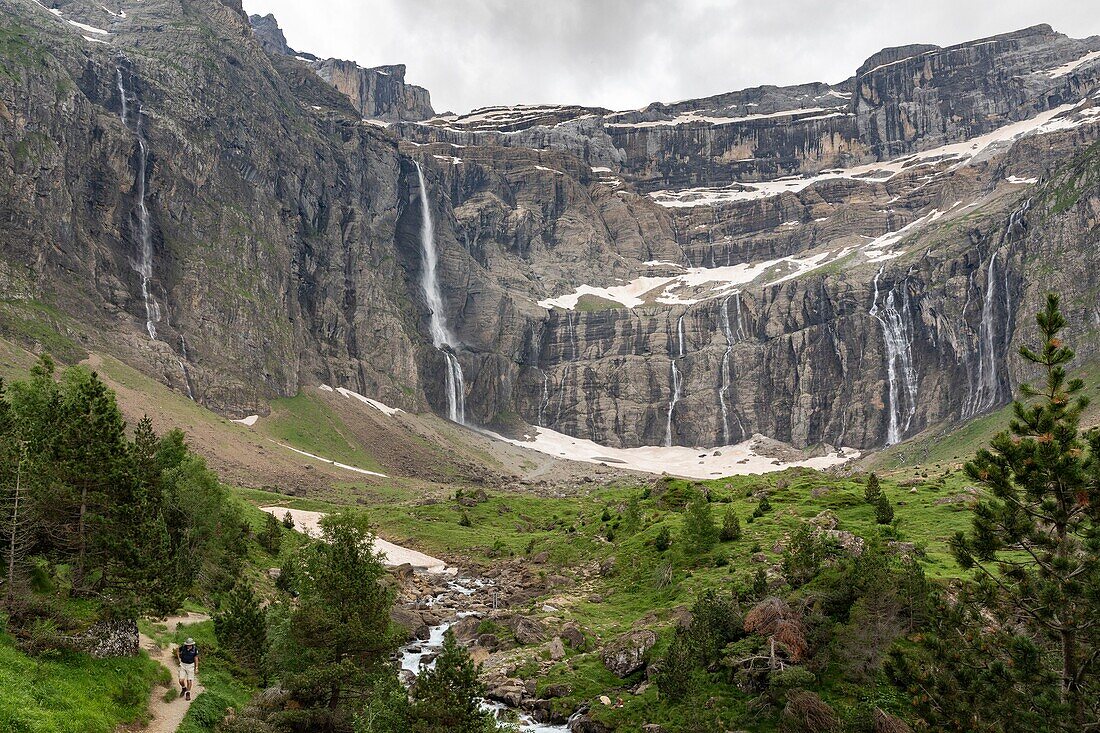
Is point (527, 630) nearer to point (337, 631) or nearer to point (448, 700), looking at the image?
point (337, 631)

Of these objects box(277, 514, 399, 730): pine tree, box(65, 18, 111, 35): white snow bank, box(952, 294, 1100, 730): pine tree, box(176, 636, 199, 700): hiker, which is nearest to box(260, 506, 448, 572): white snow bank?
box(277, 514, 399, 730): pine tree

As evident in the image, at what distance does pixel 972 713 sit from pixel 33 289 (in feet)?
496

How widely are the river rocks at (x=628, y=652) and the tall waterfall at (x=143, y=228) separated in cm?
13803

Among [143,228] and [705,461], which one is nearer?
[143,228]

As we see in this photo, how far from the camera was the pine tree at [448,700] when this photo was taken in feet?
69.4

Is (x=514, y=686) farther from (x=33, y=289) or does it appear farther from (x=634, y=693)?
(x=33, y=289)

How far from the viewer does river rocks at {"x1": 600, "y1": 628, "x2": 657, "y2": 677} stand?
1281 inches

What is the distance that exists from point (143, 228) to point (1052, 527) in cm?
17315

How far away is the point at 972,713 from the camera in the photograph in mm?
17062

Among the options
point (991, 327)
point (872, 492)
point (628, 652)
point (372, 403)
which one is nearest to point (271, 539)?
point (628, 652)

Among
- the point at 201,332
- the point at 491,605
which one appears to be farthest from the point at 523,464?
the point at 491,605

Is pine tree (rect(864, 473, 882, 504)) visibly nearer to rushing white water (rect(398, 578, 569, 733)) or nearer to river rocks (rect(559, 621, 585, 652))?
river rocks (rect(559, 621, 585, 652))

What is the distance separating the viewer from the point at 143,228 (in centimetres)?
14875

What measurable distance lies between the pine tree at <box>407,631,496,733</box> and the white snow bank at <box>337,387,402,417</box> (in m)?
153
